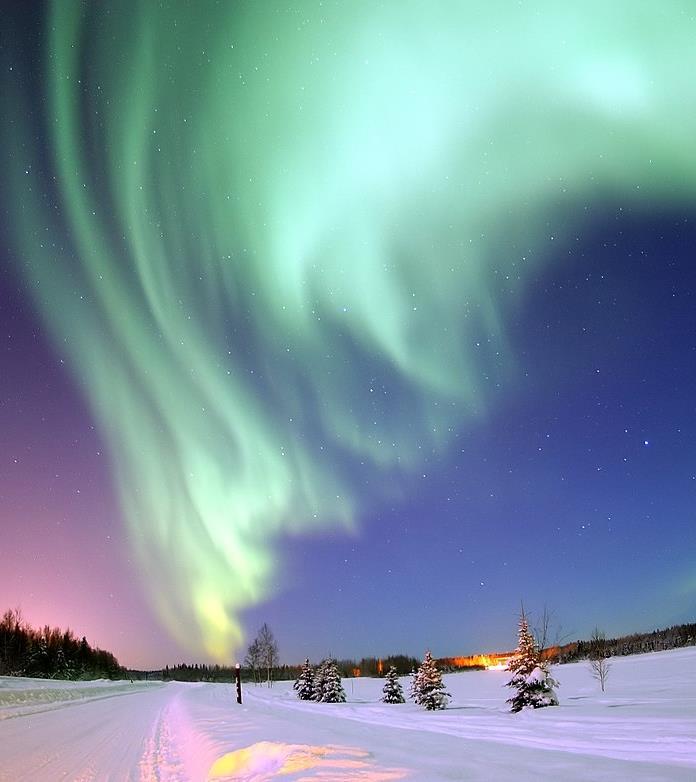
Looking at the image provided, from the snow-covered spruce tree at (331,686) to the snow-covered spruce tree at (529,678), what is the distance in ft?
64.8

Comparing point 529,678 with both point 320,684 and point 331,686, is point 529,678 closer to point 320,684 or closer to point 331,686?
point 331,686

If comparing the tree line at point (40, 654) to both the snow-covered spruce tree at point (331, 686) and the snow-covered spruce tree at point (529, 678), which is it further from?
the snow-covered spruce tree at point (529, 678)

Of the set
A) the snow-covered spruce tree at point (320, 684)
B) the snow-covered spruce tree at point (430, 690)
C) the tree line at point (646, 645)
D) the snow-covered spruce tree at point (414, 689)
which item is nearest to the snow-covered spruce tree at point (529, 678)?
the snow-covered spruce tree at point (430, 690)

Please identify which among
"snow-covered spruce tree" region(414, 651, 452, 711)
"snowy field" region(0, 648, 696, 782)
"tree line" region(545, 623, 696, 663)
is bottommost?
"tree line" region(545, 623, 696, 663)

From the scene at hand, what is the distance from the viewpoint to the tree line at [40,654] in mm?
81750

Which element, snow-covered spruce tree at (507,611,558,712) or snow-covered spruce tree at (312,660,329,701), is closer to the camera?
snow-covered spruce tree at (507,611,558,712)

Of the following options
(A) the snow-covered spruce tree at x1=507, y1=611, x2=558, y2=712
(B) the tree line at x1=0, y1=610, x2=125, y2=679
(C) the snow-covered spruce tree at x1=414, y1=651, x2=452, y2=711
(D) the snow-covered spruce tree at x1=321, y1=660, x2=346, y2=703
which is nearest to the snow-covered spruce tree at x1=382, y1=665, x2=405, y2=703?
(D) the snow-covered spruce tree at x1=321, y1=660, x2=346, y2=703

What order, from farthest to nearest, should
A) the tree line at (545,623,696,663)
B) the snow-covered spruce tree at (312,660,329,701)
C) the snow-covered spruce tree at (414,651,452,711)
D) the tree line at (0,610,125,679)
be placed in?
the tree line at (545,623,696,663) < the tree line at (0,610,125,679) < the snow-covered spruce tree at (312,660,329,701) < the snow-covered spruce tree at (414,651,452,711)

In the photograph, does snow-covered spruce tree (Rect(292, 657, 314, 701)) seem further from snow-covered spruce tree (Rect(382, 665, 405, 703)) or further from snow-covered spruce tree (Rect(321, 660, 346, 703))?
snow-covered spruce tree (Rect(382, 665, 405, 703))

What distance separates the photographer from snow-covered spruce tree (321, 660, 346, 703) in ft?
137

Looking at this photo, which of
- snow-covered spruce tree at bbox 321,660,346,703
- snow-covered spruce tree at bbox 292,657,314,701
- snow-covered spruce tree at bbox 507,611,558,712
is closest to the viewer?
snow-covered spruce tree at bbox 507,611,558,712

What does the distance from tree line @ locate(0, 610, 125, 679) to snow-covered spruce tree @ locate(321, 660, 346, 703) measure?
169 ft

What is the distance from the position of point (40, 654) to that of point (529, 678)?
300 feet

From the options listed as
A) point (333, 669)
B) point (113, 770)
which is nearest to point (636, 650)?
point (333, 669)
